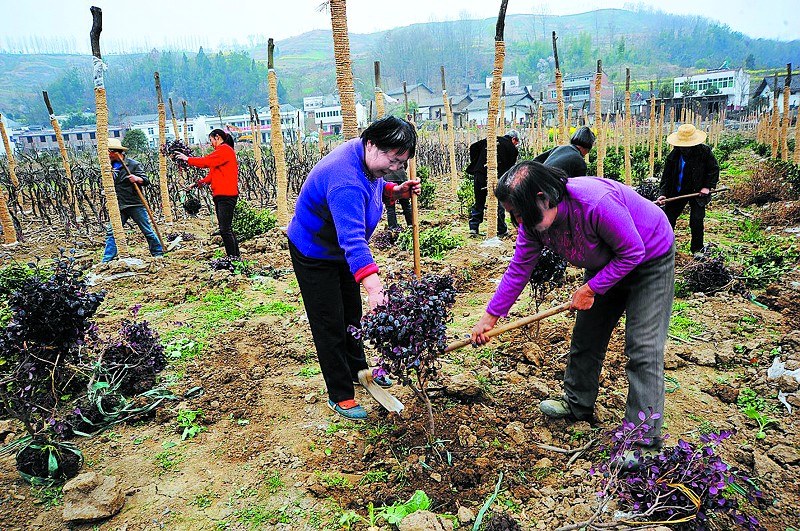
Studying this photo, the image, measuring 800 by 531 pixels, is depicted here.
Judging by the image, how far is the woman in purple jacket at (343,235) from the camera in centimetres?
247

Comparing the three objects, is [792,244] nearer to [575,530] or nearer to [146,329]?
[575,530]

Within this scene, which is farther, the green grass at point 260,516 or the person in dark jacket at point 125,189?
the person in dark jacket at point 125,189

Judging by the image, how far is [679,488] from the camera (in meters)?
2.03

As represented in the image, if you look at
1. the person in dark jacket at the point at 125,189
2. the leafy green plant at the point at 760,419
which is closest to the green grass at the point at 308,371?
the leafy green plant at the point at 760,419

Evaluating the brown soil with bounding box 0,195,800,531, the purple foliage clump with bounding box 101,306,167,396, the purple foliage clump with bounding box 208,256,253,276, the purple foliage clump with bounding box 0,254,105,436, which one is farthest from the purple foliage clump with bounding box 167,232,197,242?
the purple foliage clump with bounding box 0,254,105,436

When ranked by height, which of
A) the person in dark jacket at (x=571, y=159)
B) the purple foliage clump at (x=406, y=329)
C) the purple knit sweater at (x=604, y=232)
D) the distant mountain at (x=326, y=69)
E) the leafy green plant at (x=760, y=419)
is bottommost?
the leafy green plant at (x=760, y=419)

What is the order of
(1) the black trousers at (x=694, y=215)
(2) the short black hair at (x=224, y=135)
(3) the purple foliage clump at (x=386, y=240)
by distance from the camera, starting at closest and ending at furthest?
(1) the black trousers at (x=694, y=215) < (2) the short black hair at (x=224, y=135) < (3) the purple foliage clump at (x=386, y=240)

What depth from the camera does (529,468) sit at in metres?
2.58

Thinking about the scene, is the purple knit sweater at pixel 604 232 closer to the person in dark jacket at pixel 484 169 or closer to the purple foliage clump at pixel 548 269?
the purple foliage clump at pixel 548 269

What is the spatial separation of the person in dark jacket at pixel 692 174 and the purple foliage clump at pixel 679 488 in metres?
4.41

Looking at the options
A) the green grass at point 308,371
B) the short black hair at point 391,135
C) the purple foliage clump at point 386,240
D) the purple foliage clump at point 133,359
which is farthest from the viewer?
the purple foliage clump at point 386,240

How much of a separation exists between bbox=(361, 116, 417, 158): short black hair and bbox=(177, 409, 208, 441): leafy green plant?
85.9 inches

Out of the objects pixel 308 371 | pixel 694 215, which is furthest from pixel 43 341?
pixel 694 215

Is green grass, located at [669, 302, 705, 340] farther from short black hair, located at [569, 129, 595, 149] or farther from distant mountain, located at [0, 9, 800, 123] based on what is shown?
distant mountain, located at [0, 9, 800, 123]
